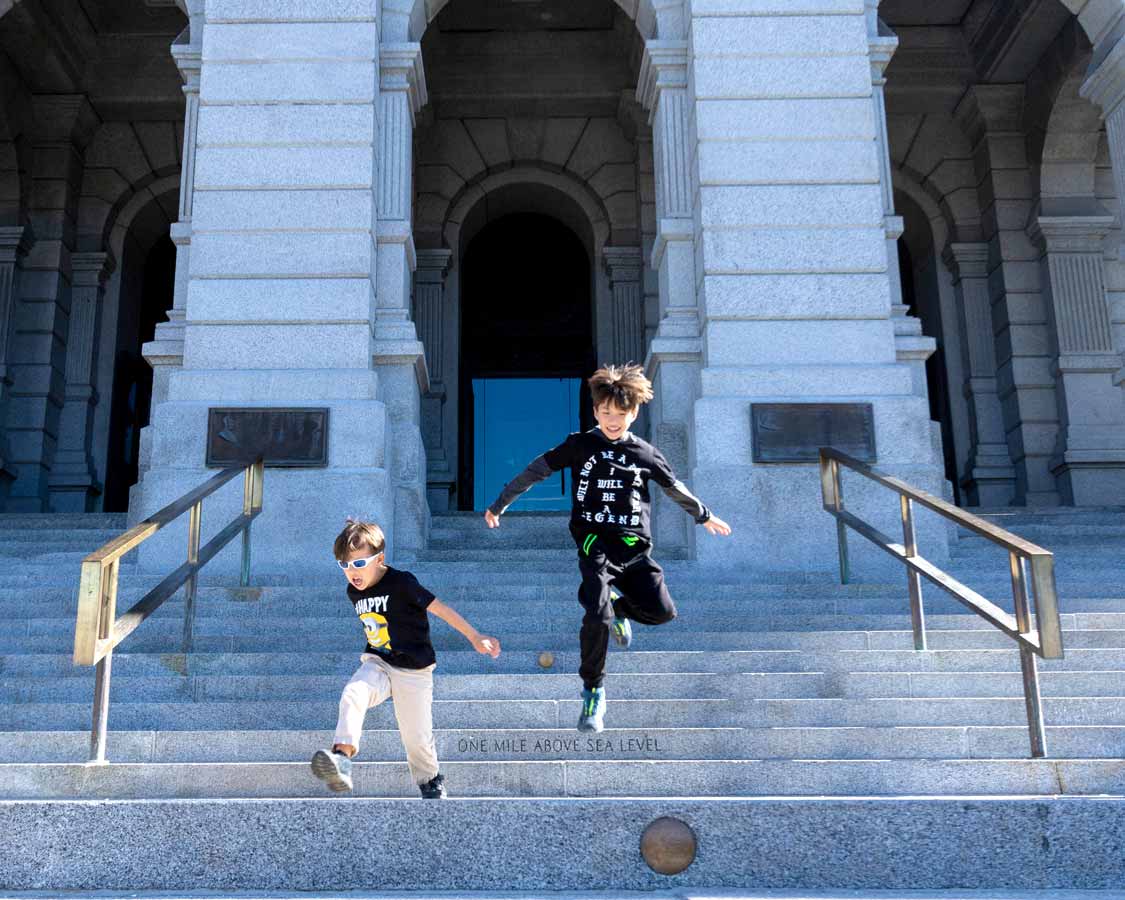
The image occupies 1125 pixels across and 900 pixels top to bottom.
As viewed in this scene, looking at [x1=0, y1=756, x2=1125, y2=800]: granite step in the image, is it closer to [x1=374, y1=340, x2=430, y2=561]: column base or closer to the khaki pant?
the khaki pant

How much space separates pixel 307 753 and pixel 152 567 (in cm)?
410

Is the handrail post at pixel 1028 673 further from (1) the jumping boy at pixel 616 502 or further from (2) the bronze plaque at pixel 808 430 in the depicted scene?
(2) the bronze plaque at pixel 808 430

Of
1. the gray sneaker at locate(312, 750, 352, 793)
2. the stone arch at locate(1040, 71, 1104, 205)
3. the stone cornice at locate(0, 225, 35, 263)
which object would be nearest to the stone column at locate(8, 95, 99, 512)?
the stone cornice at locate(0, 225, 35, 263)

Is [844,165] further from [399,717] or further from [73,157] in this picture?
[73,157]

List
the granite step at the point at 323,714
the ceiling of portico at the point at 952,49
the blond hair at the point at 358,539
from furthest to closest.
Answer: the ceiling of portico at the point at 952,49, the granite step at the point at 323,714, the blond hair at the point at 358,539

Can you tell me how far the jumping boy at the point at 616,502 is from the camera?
16.4 feet

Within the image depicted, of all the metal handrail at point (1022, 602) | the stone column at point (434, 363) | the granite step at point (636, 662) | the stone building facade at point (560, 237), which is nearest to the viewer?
the metal handrail at point (1022, 602)

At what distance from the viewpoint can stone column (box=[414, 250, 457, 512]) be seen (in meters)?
14.7

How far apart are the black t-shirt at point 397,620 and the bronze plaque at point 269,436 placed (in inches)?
175

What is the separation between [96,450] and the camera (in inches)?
631

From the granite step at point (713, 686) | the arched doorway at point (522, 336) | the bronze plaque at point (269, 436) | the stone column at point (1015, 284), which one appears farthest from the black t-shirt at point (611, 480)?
the arched doorway at point (522, 336)

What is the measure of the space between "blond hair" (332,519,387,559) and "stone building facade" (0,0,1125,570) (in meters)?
4.25

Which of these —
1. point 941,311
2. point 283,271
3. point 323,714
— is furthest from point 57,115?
point 323,714

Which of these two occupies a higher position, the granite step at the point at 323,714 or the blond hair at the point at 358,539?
the blond hair at the point at 358,539
